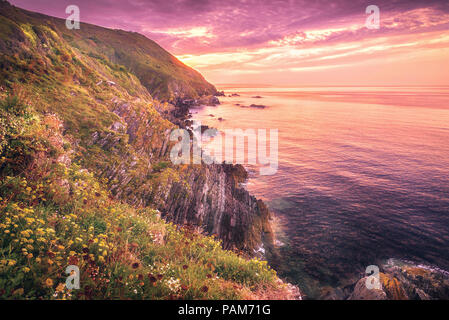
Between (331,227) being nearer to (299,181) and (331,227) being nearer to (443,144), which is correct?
(299,181)

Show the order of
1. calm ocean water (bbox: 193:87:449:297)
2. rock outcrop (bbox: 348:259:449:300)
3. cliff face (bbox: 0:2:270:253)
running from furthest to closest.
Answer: calm ocean water (bbox: 193:87:449:297), rock outcrop (bbox: 348:259:449:300), cliff face (bbox: 0:2:270:253)

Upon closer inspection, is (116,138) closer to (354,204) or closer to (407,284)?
(407,284)

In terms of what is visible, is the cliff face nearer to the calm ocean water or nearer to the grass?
the grass

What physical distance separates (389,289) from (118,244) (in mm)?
15575

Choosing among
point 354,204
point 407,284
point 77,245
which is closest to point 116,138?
point 77,245

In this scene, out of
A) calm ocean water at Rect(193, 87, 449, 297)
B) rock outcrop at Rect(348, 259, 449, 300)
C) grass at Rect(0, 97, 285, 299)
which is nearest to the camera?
grass at Rect(0, 97, 285, 299)

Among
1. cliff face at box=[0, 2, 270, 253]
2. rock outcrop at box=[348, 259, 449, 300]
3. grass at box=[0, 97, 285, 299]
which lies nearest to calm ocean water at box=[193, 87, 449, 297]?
rock outcrop at box=[348, 259, 449, 300]

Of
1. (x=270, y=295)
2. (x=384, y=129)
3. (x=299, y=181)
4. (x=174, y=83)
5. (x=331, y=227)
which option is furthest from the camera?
(x=174, y=83)

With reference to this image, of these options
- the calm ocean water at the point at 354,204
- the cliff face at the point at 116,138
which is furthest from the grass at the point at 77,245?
the calm ocean water at the point at 354,204

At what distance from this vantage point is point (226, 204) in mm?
19266

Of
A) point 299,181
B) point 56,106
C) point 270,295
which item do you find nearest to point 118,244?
point 270,295

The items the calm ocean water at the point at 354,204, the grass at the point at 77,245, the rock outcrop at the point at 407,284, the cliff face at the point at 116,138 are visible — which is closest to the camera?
the grass at the point at 77,245

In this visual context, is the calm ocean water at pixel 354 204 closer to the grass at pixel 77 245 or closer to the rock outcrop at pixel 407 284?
the rock outcrop at pixel 407 284

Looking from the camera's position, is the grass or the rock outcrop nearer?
the grass
